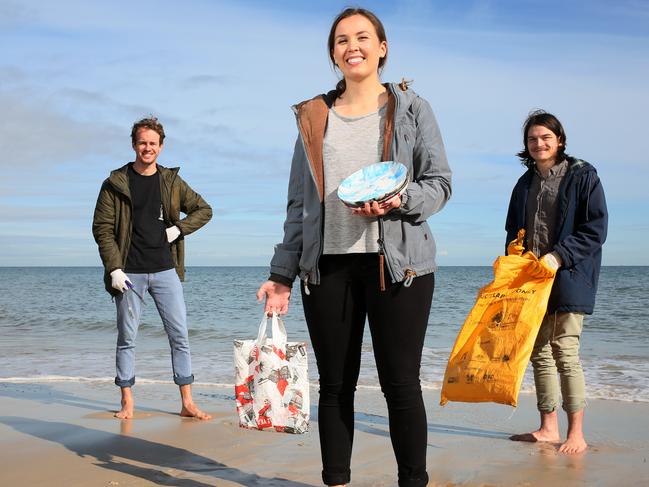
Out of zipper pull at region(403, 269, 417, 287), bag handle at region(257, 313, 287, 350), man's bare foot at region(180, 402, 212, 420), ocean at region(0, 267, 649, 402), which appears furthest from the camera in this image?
ocean at region(0, 267, 649, 402)

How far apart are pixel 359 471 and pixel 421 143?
1.89 meters

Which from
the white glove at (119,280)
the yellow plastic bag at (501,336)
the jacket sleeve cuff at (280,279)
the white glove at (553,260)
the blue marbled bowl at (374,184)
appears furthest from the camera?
the white glove at (119,280)

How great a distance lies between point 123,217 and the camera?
16.3ft

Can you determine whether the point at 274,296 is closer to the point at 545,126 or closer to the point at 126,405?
the point at 545,126

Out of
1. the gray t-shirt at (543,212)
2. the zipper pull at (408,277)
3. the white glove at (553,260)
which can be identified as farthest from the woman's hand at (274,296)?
the gray t-shirt at (543,212)

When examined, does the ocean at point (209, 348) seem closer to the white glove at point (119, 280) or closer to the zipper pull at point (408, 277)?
the white glove at point (119, 280)

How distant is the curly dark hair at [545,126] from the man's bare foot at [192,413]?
2.74 m

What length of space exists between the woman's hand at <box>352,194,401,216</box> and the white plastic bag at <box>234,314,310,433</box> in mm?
705

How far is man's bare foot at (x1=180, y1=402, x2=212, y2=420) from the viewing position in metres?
5.07

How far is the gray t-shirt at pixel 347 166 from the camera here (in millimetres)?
2654

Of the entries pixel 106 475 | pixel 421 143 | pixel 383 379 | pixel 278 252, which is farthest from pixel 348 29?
pixel 106 475

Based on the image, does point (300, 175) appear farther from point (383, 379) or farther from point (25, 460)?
point (25, 460)

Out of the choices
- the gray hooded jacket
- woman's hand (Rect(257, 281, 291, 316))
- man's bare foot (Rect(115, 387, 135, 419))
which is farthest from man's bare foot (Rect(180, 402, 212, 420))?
the gray hooded jacket

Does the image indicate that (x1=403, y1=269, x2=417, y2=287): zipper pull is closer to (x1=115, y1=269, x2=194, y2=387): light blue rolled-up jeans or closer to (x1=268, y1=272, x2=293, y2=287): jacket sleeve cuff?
(x1=268, y1=272, x2=293, y2=287): jacket sleeve cuff
